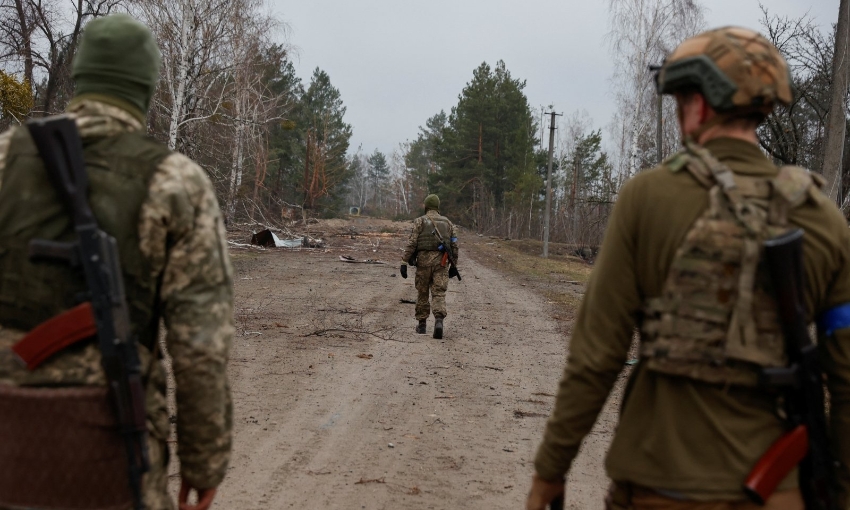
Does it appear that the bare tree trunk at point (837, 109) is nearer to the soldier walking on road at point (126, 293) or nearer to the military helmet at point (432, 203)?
the military helmet at point (432, 203)

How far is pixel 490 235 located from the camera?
5266cm

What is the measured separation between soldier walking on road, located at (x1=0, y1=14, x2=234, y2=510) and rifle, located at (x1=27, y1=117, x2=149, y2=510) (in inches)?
1.6

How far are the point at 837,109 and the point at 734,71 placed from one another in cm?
1024

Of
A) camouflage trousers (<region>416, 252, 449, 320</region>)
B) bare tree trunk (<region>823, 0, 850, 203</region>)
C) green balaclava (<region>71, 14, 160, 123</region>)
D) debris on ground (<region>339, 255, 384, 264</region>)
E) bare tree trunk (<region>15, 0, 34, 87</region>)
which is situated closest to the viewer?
green balaclava (<region>71, 14, 160, 123</region>)

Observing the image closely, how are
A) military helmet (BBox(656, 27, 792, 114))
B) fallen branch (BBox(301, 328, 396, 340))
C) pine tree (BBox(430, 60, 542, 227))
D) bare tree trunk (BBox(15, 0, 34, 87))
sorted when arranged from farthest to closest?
pine tree (BBox(430, 60, 542, 227)) < bare tree trunk (BBox(15, 0, 34, 87)) < fallen branch (BBox(301, 328, 396, 340)) < military helmet (BBox(656, 27, 792, 114))

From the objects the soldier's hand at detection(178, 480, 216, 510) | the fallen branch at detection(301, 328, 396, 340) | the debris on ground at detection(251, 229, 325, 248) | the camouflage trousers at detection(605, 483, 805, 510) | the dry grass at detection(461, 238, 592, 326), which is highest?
the camouflage trousers at detection(605, 483, 805, 510)

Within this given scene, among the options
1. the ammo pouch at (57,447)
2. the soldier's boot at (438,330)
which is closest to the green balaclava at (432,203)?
the soldier's boot at (438,330)

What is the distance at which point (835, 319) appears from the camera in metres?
2.12

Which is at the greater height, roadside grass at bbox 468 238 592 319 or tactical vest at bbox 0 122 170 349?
tactical vest at bbox 0 122 170 349

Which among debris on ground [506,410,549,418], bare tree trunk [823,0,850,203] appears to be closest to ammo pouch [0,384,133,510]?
debris on ground [506,410,549,418]

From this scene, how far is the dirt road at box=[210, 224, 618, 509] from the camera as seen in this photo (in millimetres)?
4961

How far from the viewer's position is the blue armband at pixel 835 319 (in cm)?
210

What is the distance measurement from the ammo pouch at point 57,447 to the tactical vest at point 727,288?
1.51 m

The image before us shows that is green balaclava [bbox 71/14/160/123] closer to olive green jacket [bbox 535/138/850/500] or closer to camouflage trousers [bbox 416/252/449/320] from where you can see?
olive green jacket [bbox 535/138/850/500]
